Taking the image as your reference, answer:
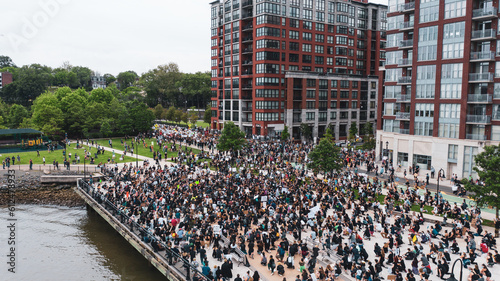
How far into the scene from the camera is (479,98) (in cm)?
4447

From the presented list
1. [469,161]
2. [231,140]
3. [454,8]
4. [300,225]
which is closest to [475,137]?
[469,161]

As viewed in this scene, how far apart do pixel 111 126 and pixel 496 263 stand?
8141 cm

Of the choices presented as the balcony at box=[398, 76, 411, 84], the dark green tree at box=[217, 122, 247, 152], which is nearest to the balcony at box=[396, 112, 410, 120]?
the balcony at box=[398, 76, 411, 84]

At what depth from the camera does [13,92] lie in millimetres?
131125

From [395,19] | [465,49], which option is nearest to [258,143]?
[395,19]

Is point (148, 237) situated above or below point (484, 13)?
below

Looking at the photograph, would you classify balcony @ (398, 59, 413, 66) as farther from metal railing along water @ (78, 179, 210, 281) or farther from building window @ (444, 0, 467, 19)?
metal railing along water @ (78, 179, 210, 281)

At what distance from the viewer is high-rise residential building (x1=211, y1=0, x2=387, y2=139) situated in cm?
8212

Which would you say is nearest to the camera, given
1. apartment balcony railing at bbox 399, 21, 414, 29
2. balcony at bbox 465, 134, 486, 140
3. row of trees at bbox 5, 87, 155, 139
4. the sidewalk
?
the sidewalk

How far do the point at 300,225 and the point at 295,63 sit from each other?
6398cm

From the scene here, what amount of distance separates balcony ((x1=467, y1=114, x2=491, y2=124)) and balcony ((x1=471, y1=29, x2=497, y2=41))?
30.1 feet

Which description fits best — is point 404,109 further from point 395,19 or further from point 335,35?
point 335,35

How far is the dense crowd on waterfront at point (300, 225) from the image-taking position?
22.0 metres

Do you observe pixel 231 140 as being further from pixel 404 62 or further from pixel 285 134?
pixel 404 62
